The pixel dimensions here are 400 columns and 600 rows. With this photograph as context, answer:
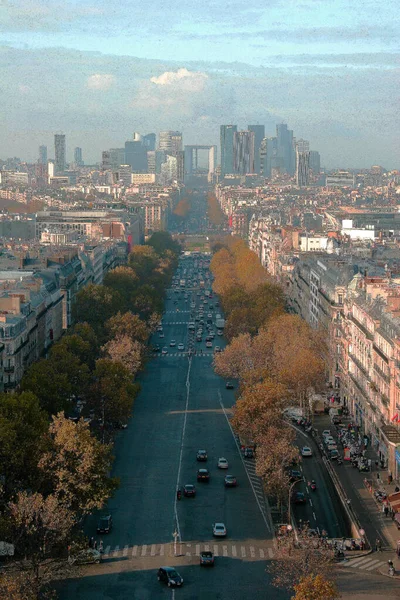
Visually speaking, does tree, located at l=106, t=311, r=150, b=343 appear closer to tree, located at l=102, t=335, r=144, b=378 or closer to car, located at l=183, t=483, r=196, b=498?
tree, located at l=102, t=335, r=144, b=378

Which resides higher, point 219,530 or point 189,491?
point 219,530

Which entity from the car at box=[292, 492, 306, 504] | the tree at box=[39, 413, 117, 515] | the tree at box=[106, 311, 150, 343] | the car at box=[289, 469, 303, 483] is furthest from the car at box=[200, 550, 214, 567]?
the tree at box=[106, 311, 150, 343]

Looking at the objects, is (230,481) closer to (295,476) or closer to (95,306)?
(295,476)

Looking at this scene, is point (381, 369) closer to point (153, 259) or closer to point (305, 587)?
point (305, 587)

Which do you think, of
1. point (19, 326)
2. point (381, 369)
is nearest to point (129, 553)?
point (381, 369)

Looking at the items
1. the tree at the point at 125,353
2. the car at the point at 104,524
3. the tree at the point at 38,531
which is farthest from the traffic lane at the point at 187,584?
the tree at the point at 125,353

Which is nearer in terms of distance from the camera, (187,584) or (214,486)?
(187,584)

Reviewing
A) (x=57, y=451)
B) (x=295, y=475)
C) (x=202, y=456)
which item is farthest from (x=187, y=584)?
(x=202, y=456)
